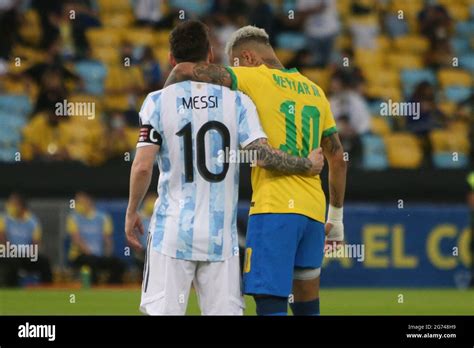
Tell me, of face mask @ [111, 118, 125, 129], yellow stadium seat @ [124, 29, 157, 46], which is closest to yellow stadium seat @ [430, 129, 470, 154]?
face mask @ [111, 118, 125, 129]

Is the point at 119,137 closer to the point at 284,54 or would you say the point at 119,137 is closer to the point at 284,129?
the point at 284,54

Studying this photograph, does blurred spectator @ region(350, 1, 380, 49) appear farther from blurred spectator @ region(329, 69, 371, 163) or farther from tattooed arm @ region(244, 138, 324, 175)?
tattooed arm @ region(244, 138, 324, 175)

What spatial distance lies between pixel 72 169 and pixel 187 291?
8786mm

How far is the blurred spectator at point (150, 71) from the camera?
17266 millimetres

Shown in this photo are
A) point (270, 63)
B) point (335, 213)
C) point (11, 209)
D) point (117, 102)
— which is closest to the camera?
point (270, 63)

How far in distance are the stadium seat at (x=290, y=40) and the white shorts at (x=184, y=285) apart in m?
12.8

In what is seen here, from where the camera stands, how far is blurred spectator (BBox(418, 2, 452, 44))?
1934 cm

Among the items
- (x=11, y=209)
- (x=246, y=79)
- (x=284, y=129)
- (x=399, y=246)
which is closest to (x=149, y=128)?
(x=246, y=79)

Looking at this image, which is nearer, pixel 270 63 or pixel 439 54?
pixel 270 63

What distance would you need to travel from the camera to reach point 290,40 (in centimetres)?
1902

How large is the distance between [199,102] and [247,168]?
7.97 m

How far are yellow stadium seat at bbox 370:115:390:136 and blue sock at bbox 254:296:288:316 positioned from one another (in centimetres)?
1094
